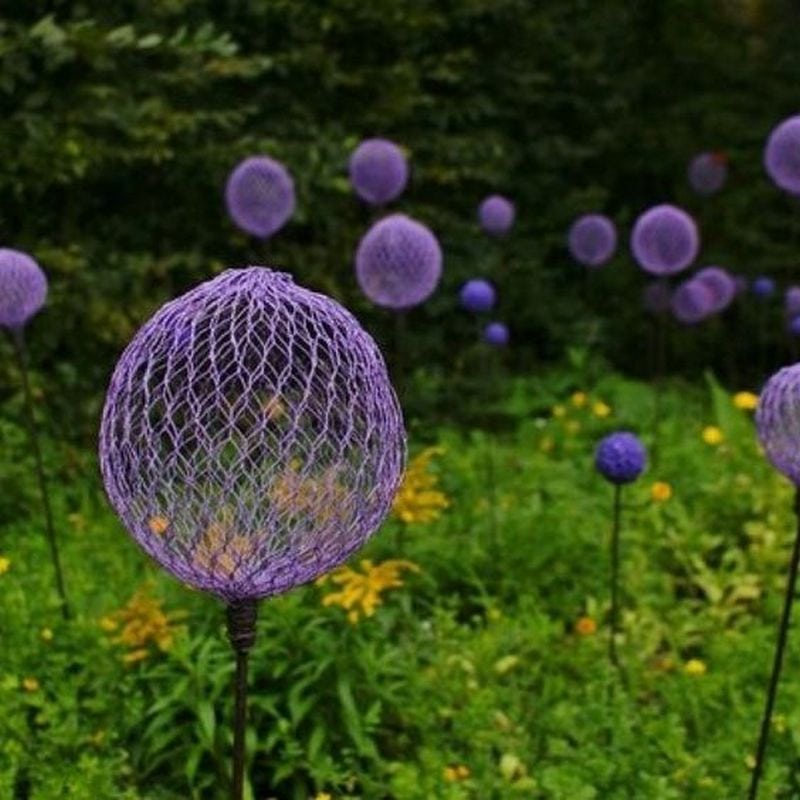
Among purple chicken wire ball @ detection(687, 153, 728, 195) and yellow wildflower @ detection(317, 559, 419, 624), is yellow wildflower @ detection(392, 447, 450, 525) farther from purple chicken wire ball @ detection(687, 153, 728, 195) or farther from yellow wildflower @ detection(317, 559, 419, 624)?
purple chicken wire ball @ detection(687, 153, 728, 195)

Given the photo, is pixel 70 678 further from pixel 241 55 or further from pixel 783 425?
pixel 241 55

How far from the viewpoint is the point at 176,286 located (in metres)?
4.60

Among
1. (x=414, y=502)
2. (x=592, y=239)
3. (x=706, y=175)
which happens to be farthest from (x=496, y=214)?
(x=414, y=502)

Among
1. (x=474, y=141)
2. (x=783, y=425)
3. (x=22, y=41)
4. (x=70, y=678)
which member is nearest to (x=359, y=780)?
(x=70, y=678)

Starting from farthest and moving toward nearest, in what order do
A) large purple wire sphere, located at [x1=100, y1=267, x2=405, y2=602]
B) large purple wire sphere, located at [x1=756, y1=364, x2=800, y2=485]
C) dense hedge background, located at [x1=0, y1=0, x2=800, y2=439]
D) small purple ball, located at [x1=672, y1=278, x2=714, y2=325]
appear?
small purple ball, located at [x1=672, y1=278, x2=714, y2=325]
dense hedge background, located at [x1=0, y1=0, x2=800, y2=439]
large purple wire sphere, located at [x1=756, y1=364, x2=800, y2=485]
large purple wire sphere, located at [x1=100, y1=267, x2=405, y2=602]

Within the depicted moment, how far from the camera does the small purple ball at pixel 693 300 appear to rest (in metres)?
4.53

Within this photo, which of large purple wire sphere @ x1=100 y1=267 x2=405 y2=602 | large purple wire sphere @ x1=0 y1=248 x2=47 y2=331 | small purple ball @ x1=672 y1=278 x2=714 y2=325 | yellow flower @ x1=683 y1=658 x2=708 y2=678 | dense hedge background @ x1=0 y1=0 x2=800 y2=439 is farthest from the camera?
small purple ball @ x1=672 y1=278 x2=714 y2=325

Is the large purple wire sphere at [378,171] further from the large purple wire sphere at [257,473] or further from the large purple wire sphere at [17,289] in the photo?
the large purple wire sphere at [257,473]

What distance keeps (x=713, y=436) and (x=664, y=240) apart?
73 cm

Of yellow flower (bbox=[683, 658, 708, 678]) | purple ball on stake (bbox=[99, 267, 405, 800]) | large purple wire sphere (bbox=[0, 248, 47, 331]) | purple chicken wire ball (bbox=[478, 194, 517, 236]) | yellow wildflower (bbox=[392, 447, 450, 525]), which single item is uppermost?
purple chicken wire ball (bbox=[478, 194, 517, 236])

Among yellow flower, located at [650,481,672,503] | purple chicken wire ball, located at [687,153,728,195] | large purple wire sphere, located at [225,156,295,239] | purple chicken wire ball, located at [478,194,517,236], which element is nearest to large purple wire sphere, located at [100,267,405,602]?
large purple wire sphere, located at [225,156,295,239]

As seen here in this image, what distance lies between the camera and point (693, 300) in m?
4.53

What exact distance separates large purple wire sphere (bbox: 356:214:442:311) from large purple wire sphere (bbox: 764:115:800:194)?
1.28 m

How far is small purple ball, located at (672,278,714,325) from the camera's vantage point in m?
4.53
